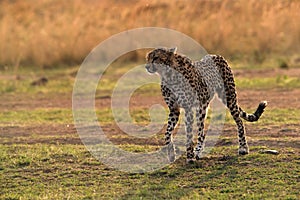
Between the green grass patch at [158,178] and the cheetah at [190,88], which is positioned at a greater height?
the cheetah at [190,88]

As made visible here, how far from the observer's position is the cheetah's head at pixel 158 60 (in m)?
8.90

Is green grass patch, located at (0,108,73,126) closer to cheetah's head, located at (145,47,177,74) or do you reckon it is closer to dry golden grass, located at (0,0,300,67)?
cheetah's head, located at (145,47,177,74)

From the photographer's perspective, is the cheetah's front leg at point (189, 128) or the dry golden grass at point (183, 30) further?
the dry golden grass at point (183, 30)

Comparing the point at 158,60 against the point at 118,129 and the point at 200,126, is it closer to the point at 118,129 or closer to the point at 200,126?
the point at 200,126

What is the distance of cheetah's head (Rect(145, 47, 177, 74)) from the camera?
29.2ft

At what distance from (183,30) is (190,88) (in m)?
11.8

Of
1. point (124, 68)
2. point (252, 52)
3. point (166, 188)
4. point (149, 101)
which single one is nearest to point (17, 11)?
point (124, 68)

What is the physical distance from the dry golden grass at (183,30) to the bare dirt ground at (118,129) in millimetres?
4241

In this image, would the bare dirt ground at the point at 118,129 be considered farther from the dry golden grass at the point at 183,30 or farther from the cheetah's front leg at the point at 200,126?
the dry golden grass at the point at 183,30

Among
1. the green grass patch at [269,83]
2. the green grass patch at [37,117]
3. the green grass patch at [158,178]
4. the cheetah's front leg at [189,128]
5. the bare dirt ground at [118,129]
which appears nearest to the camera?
the green grass patch at [158,178]

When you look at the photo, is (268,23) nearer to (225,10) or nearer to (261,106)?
(225,10)

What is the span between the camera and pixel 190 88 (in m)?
9.01

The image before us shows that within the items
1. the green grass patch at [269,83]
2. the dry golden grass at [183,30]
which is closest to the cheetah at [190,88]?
the green grass patch at [269,83]

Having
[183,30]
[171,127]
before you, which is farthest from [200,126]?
[183,30]
